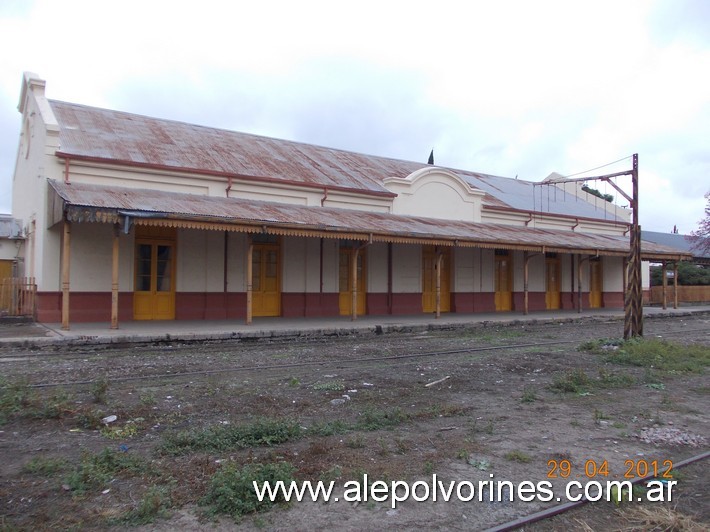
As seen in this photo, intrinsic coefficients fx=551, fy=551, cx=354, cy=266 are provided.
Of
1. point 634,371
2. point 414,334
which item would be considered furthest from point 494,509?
point 414,334

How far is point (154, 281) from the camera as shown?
15578mm

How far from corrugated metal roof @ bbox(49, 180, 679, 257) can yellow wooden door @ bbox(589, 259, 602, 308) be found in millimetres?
3642

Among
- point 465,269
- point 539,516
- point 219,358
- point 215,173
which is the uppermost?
point 215,173

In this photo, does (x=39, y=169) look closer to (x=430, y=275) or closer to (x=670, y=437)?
(x=430, y=275)

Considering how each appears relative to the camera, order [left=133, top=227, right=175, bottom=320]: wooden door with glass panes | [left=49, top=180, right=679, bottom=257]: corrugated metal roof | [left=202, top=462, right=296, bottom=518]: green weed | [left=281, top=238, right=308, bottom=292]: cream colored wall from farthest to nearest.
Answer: [left=281, top=238, right=308, bottom=292]: cream colored wall, [left=133, top=227, right=175, bottom=320]: wooden door with glass panes, [left=49, top=180, right=679, bottom=257]: corrugated metal roof, [left=202, top=462, right=296, bottom=518]: green weed

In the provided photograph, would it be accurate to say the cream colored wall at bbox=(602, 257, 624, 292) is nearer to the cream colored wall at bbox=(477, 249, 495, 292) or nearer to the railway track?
the cream colored wall at bbox=(477, 249, 495, 292)

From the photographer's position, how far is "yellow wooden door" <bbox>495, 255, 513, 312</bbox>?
23.0 meters

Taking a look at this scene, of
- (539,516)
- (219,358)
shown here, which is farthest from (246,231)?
(539,516)

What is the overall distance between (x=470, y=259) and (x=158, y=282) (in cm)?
1204

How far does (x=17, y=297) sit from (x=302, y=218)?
824cm

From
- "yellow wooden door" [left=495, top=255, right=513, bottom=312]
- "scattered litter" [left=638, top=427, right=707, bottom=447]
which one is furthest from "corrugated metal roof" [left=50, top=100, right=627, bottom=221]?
"scattered litter" [left=638, top=427, right=707, bottom=447]

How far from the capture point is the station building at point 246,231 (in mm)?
14289

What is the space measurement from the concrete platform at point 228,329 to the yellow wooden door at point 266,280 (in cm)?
88

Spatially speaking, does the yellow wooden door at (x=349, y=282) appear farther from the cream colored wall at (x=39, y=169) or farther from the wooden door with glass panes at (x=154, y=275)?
the cream colored wall at (x=39, y=169)
